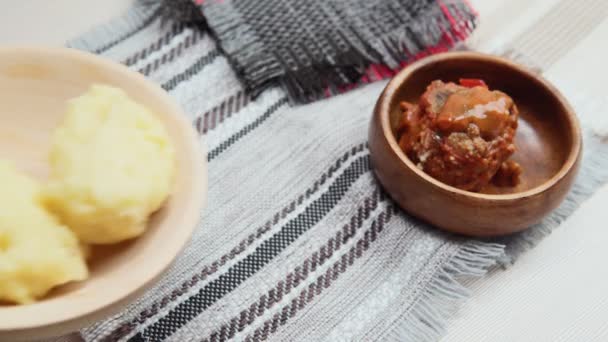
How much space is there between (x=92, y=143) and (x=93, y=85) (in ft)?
0.24

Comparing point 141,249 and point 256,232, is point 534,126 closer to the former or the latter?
point 256,232

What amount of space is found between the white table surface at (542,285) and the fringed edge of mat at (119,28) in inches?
1.1

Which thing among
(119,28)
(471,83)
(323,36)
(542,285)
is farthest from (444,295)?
(119,28)

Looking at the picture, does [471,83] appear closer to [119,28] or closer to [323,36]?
[323,36]

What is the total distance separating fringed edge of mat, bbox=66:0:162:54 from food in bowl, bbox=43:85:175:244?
0.27 metres

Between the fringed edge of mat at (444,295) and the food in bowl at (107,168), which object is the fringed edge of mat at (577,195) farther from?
the food in bowl at (107,168)

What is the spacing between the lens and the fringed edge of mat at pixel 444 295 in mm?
605

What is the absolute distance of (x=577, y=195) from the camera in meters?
0.71

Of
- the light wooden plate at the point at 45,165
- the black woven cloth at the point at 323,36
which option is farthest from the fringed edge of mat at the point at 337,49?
the light wooden plate at the point at 45,165

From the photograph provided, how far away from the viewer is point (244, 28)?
780 millimetres

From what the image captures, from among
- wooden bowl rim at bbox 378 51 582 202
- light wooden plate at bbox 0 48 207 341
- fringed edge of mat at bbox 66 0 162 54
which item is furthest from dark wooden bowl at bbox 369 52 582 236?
fringed edge of mat at bbox 66 0 162 54

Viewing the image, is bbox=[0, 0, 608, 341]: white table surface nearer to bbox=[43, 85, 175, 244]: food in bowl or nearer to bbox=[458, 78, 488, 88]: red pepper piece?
bbox=[458, 78, 488, 88]: red pepper piece

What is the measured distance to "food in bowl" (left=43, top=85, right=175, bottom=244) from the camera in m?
0.46

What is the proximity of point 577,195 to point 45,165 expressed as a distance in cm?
50
